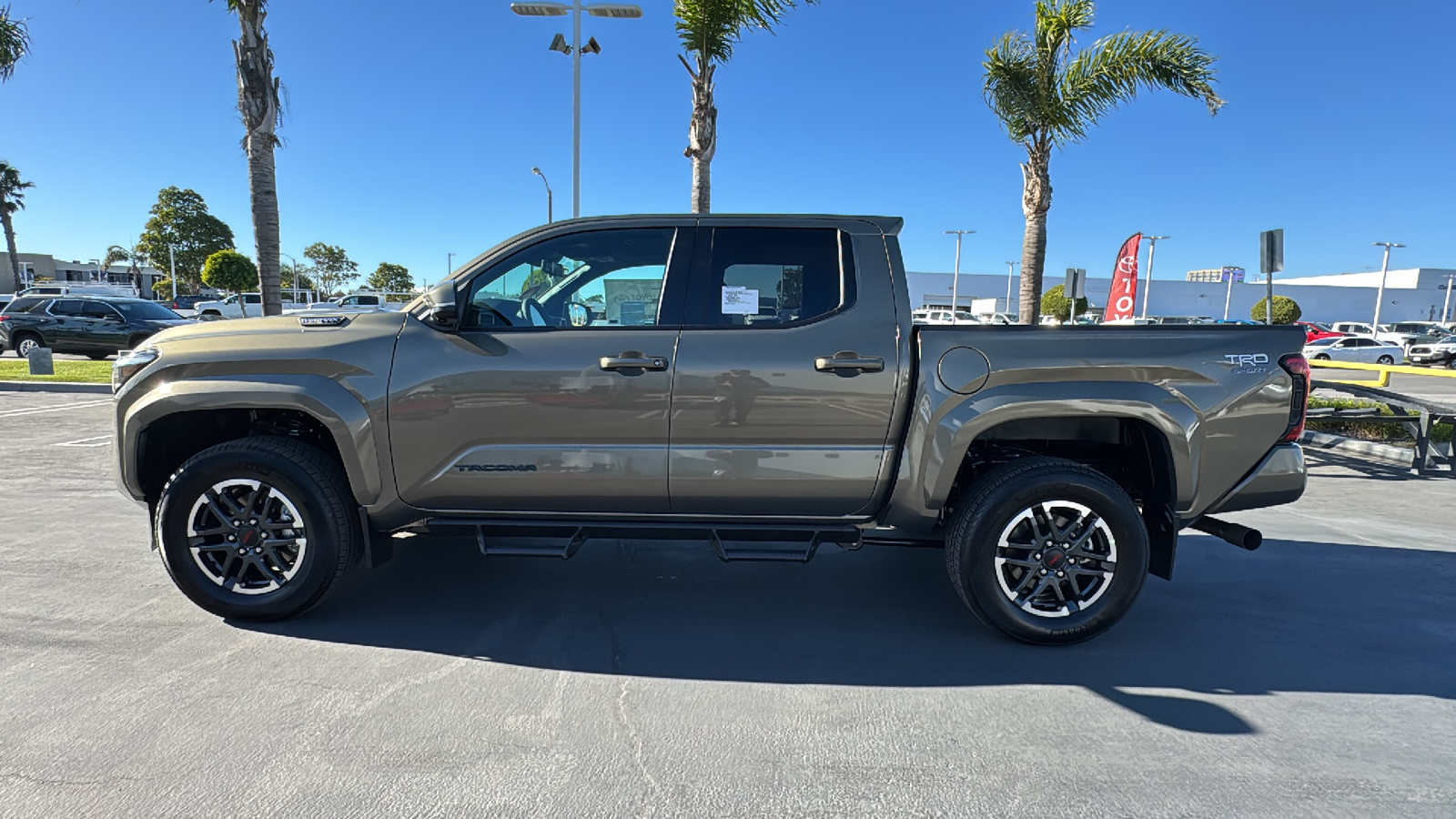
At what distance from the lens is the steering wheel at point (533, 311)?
11.8ft

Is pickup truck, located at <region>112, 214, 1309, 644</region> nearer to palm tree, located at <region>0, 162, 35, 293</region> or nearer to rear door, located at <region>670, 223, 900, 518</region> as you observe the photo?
rear door, located at <region>670, 223, 900, 518</region>

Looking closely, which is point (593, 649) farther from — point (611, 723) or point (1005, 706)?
point (1005, 706)

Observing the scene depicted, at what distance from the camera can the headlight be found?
3.45 meters

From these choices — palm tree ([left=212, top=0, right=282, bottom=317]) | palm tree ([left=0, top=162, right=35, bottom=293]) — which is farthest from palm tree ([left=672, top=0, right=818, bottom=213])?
palm tree ([left=0, top=162, right=35, bottom=293])

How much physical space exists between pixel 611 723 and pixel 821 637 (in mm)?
1138

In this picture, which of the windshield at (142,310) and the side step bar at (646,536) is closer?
the side step bar at (646,536)

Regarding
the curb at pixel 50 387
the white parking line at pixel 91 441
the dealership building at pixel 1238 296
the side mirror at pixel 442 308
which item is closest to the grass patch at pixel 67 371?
the curb at pixel 50 387

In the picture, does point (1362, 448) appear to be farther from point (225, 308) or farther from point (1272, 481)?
point (225, 308)

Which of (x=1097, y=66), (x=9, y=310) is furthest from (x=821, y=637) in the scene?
(x=9, y=310)

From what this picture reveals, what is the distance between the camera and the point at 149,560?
4289mm

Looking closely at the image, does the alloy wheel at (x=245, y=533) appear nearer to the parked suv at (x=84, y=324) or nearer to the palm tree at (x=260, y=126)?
the palm tree at (x=260, y=126)

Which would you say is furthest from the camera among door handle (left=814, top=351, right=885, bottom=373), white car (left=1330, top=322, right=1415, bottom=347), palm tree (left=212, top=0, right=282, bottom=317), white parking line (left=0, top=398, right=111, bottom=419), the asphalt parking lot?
white car (left=1330, top=322, right=1415, bottom=347)

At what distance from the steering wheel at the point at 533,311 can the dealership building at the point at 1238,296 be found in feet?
216

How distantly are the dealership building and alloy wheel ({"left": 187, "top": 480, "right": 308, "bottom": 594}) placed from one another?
6633cm
